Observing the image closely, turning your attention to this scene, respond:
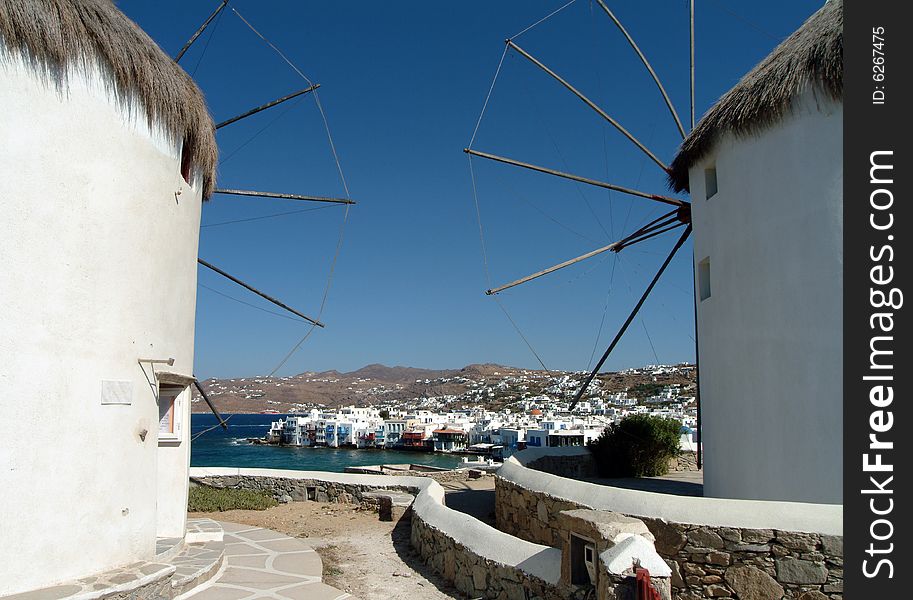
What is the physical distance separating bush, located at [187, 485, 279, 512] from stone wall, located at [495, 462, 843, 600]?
27.1 ft

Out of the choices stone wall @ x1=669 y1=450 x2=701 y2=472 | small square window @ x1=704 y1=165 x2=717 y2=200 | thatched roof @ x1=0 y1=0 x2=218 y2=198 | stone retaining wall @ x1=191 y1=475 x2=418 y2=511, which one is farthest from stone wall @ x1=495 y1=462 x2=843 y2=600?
stone wall @ x1=669 y1=450 x2=701 y2=472

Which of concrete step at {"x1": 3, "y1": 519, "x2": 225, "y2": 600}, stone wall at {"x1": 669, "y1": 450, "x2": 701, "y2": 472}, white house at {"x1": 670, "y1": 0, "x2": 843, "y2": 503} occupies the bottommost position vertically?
stone wall at {"x1": 669, "y1": 450, "x2": 701, "y2": 472}

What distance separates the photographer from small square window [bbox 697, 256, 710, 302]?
962 cm

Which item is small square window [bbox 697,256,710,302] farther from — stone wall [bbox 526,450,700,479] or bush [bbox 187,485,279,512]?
bush [bbox 187,485,279,512]

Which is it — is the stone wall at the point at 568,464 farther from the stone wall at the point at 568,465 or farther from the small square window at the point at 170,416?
the small square window at the point at 170,416

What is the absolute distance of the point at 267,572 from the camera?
7301 mm

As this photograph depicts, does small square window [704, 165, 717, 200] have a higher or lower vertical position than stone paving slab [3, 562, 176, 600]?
higher

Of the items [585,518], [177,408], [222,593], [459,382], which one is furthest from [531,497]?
[459,382]

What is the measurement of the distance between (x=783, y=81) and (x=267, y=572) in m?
8.14

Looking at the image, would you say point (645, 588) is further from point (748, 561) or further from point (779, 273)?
point (779, 273)

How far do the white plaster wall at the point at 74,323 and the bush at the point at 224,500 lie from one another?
5.58m

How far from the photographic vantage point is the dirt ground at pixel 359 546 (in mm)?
7328

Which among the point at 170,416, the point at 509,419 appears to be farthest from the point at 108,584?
the point at 509,419
